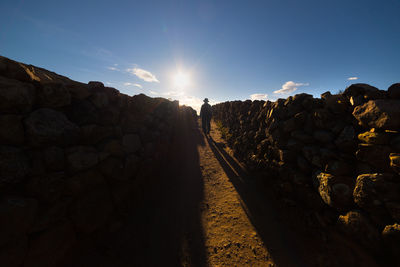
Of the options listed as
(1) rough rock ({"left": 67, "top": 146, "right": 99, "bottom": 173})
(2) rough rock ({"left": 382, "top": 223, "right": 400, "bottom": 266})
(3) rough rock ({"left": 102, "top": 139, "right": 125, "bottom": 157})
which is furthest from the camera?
(3) rough rock ({"left": 102, "top": 139, "right": 125, "bottom": 157})

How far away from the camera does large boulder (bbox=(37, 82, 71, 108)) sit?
2.07m

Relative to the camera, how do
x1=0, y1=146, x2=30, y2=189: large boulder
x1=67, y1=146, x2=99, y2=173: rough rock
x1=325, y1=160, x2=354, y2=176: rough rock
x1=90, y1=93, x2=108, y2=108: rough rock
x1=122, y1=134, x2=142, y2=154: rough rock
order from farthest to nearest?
1. x1=122, y1=134, x2=142, y2=154: rough rock
2. x1=90, y1=93, x2=108, y2=108: rough rock
3. x1=325, y1=160, x2=354, y2=176: rough rock
4. x1=67, y1=146, x2=99, y2=173: rough rock
5. x1=0, y1=146, x2=30, y2=189: large boulder

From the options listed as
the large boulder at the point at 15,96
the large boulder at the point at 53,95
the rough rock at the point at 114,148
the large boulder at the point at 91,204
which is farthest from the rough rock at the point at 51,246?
the large boulder at the point at 53,95

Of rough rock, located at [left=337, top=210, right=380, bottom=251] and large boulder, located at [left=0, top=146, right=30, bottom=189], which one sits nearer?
large boulder, located at [left=0, top=146, right=30, bottom=189]

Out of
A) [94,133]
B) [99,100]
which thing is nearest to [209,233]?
[94,133]

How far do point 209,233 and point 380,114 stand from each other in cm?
378

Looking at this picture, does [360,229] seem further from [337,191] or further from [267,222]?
[267,222]

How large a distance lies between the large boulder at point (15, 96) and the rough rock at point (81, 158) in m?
0.81

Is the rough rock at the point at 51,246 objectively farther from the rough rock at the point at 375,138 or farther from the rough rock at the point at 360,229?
the rough rock at the point at 375,138

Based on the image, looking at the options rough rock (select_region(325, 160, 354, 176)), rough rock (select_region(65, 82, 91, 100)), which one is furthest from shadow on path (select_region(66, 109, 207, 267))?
rough rock (select_region(325, 160, 354, 176))

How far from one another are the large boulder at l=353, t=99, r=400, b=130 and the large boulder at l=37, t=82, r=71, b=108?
5.03m

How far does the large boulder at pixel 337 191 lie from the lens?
2.40 m

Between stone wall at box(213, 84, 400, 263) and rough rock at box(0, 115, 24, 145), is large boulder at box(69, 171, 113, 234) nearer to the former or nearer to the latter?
rough rock at box(0, 115, 24, 145)

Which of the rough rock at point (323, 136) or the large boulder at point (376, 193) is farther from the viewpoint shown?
the rough rock at point (323, 136)
